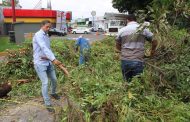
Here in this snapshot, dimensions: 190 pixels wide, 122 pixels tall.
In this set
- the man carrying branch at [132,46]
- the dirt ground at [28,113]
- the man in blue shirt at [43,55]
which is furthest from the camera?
the man in blue shirt at [43,55]

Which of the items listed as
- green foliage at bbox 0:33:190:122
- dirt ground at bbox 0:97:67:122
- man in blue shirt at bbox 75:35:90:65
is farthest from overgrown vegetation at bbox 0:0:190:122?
man in blue shirt at bbox 75:35:90:65

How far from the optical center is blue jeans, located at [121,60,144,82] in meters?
6.62

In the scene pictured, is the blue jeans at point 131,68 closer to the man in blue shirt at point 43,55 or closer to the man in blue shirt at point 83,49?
the man in blue shirt at point 43,55

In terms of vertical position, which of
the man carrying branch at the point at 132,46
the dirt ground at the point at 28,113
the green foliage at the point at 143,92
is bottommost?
the dirt ground at the point at 28,113

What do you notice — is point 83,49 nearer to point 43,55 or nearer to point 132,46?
point 43,55

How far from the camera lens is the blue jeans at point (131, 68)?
6.62m

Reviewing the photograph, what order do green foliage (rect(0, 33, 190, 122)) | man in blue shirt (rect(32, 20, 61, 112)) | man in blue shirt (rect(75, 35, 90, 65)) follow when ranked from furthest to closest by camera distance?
man in blue shirt (rect(75, 35, 90, 65)) < man in blue shirt (rect(32, 20, 61, 112)) < green foliage (rect(0, 33, 190, 122))

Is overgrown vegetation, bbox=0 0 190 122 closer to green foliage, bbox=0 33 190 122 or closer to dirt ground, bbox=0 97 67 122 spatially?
green foliage, bbox=0 33 190 122

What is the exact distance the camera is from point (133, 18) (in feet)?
21.9

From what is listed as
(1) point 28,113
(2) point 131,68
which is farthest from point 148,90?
(1) point 28,113

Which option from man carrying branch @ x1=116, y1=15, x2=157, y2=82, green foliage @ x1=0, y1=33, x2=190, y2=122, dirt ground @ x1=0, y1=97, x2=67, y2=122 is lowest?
dirt ground @ x1=0, y1=97, x2=67, y2=122

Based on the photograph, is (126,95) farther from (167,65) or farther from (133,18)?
(133,18)

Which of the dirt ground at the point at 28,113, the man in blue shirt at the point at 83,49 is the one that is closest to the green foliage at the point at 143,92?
the dirt ground at the point at 28,113

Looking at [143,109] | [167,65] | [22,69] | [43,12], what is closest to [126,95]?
[143,109]
